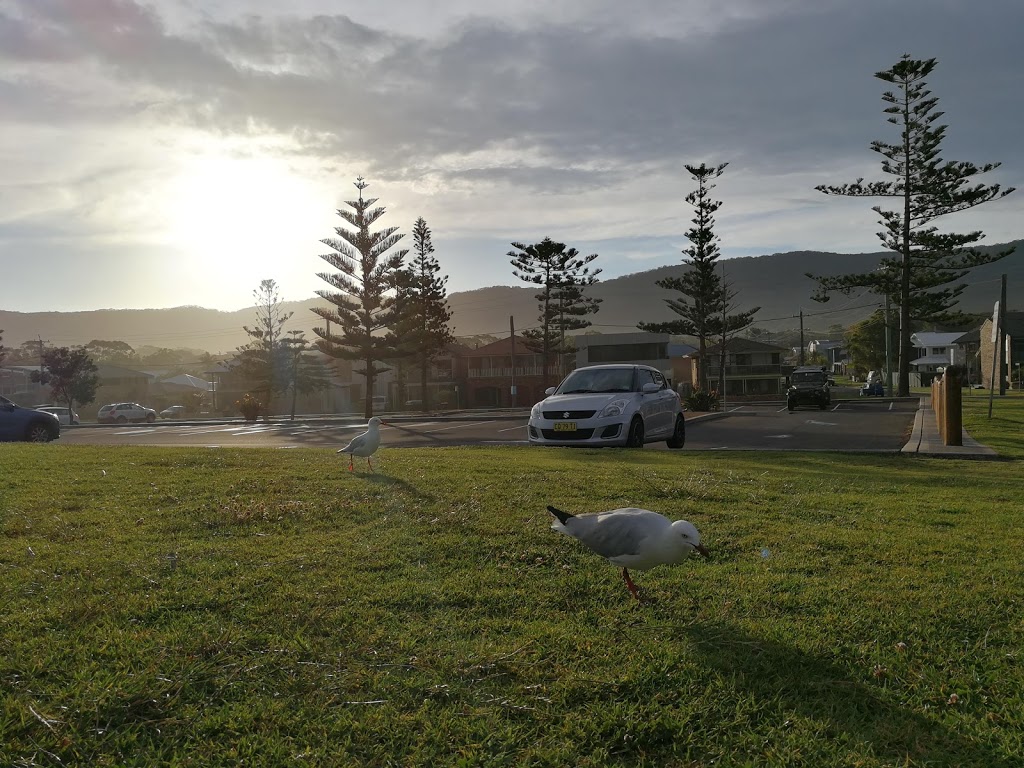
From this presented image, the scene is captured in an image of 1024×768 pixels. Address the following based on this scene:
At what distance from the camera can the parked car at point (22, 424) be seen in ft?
58.2

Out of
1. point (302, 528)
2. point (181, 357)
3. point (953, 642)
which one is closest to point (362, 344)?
point (302, 528)

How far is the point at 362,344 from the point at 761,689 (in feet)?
140

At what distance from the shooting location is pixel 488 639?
10.9ft

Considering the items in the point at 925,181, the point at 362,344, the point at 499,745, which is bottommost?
the point at 499,745

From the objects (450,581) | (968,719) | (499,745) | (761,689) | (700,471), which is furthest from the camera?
(700,471)

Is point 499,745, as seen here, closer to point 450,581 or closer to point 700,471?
point 450,581

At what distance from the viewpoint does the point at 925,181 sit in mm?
40125

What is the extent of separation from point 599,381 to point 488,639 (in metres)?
10.5

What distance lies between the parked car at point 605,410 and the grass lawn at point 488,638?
616 centimetres

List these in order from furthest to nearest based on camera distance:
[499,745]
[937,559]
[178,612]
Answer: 1. [937,559]
2. [178,612]
3. [499,745]

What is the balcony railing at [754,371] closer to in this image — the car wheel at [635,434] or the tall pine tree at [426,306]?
the tall pine tree at [426,306]

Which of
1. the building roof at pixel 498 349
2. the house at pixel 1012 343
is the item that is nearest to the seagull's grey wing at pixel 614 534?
the building roof at pixel 498 349

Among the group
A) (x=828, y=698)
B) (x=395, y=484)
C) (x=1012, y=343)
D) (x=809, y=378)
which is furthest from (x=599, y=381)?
(x=1012, y=343)

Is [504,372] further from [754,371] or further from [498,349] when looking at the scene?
[754,371]
